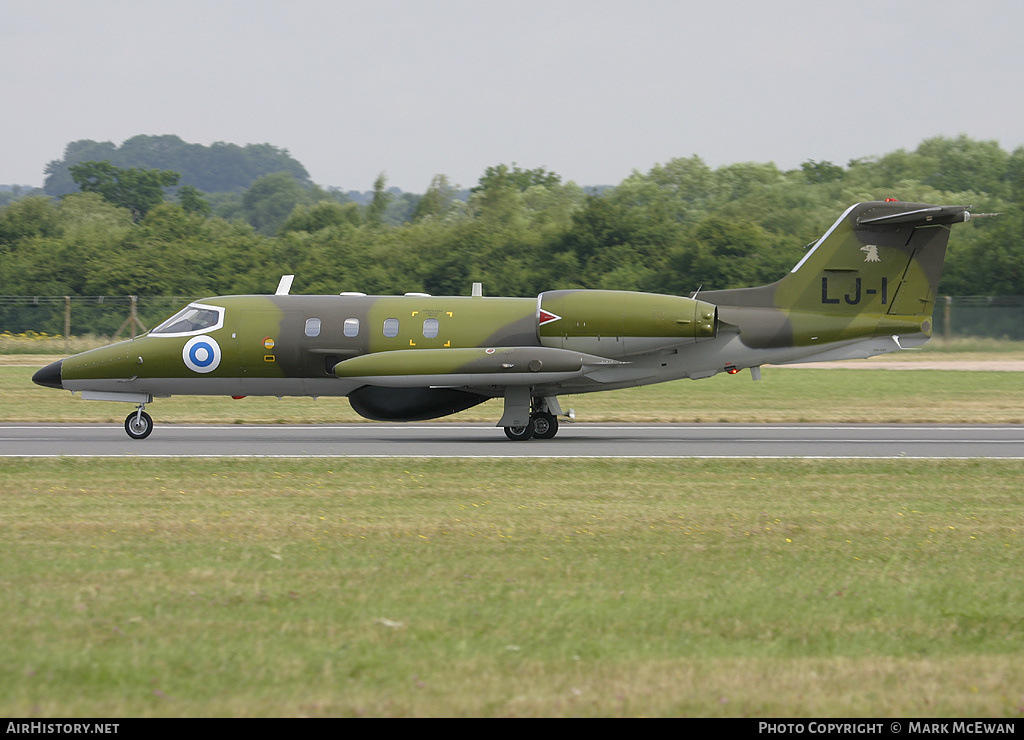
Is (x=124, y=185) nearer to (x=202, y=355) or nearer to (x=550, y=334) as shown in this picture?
(x=202, y=355)

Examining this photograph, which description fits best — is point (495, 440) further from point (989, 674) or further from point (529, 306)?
point (989, 674)

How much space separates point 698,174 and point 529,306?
7431 centimetres

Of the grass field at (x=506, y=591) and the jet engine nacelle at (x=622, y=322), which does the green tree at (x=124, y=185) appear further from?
the grass field at (x=506, y=591)

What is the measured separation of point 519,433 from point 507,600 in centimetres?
1435

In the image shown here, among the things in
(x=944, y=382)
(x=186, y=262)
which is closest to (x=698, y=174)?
(x=186, y=262)

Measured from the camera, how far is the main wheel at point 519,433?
2333 centimetres

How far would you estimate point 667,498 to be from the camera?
14875mm

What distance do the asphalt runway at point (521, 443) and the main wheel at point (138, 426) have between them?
0.25m

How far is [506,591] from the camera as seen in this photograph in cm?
934

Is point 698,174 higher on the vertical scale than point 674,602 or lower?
higher

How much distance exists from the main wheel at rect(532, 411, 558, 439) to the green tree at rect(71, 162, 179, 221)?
288 feet

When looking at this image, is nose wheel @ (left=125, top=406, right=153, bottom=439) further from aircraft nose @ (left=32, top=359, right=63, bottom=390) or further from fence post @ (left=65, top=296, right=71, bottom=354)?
fence post @ (left=65, top=296, right=71, bottom=354)

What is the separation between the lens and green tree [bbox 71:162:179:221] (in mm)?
104375

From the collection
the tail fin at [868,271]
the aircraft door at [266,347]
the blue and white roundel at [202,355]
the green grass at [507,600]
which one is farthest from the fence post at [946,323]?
the green grass at [507,600]
